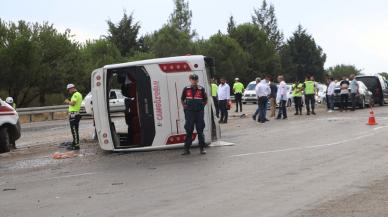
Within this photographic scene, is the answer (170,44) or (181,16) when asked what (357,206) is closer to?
(170,44)

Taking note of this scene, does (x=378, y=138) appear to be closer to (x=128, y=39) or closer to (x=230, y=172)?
(x=230, y=172)

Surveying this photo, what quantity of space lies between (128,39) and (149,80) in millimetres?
55187

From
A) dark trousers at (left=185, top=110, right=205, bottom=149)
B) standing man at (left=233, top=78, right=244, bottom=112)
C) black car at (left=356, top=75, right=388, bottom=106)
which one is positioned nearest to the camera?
dark trousers at (left=185, top=110, right=205, bottom=149)

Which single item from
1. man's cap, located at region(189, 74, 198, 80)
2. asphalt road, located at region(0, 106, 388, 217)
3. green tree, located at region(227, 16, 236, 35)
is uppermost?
green tree, located at region(227, 16, 236, 35)

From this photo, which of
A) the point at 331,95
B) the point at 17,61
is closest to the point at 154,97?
the point at 331,95

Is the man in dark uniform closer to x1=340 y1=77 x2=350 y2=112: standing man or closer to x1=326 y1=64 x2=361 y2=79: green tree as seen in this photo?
x1=340 y1=77 x2=350 y2=112: standing man

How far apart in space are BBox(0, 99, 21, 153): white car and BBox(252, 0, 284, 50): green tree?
286 feet

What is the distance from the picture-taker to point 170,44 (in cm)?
6694

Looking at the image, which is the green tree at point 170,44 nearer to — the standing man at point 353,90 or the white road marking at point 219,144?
the standing man at point 353,90

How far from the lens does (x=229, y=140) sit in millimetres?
17078

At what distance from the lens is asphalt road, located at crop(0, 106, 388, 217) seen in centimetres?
827

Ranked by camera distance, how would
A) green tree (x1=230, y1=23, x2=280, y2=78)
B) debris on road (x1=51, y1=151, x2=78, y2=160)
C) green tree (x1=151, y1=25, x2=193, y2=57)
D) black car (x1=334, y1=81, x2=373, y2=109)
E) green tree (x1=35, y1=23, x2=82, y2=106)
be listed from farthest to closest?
1. green tree (x1=230, y1=23, x2=280, y2=78)
2. green tree (x1=151, y1=25, x2=193, y2=57)
3. green tree (x1=35, y1=23, x2=82, y2=106)
4. black car (x1=334, y1=81, x2=373, y2=109)
5. debris on road (x1=51, y1=151, x2=78, y2=160)

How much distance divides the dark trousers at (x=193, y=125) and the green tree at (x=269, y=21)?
293 ft

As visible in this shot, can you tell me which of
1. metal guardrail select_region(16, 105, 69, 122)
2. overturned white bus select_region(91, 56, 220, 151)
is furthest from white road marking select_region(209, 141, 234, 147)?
metal guardrail select_region(16, 105, 69, 122)
